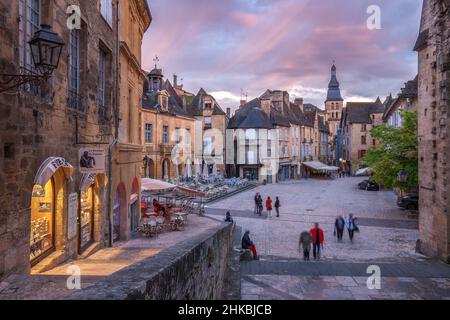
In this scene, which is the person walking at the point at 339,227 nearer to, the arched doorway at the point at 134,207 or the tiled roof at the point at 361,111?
the arched doorway at the point at 134,207

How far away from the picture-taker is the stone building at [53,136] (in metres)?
5.71

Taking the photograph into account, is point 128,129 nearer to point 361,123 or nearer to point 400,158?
point 400,158

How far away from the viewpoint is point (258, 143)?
50094mm

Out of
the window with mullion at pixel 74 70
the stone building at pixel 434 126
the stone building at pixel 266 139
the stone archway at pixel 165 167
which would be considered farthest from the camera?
the stone building at pixel 266 139

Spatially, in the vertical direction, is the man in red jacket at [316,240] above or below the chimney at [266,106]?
below

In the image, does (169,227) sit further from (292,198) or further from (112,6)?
(292,198)

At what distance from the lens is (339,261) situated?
45.8 ft

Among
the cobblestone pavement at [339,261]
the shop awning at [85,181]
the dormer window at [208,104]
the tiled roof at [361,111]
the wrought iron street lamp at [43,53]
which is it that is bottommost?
the cobblestone pavement at [339,261]

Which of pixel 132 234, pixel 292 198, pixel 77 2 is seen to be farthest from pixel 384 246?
pixel 292 198

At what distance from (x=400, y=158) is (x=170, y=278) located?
Answer: 68.2 ft

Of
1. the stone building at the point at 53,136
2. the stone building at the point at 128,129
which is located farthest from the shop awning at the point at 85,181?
the stone building at the point at 128,129

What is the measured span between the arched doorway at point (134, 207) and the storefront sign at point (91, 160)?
7.11m

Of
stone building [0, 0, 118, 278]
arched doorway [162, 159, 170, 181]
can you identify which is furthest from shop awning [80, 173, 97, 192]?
arched doorway [162, 159, 170, 181]

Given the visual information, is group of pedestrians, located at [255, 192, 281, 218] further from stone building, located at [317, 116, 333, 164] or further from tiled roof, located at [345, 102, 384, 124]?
stone building, located at [317, 116, 333, 164]
